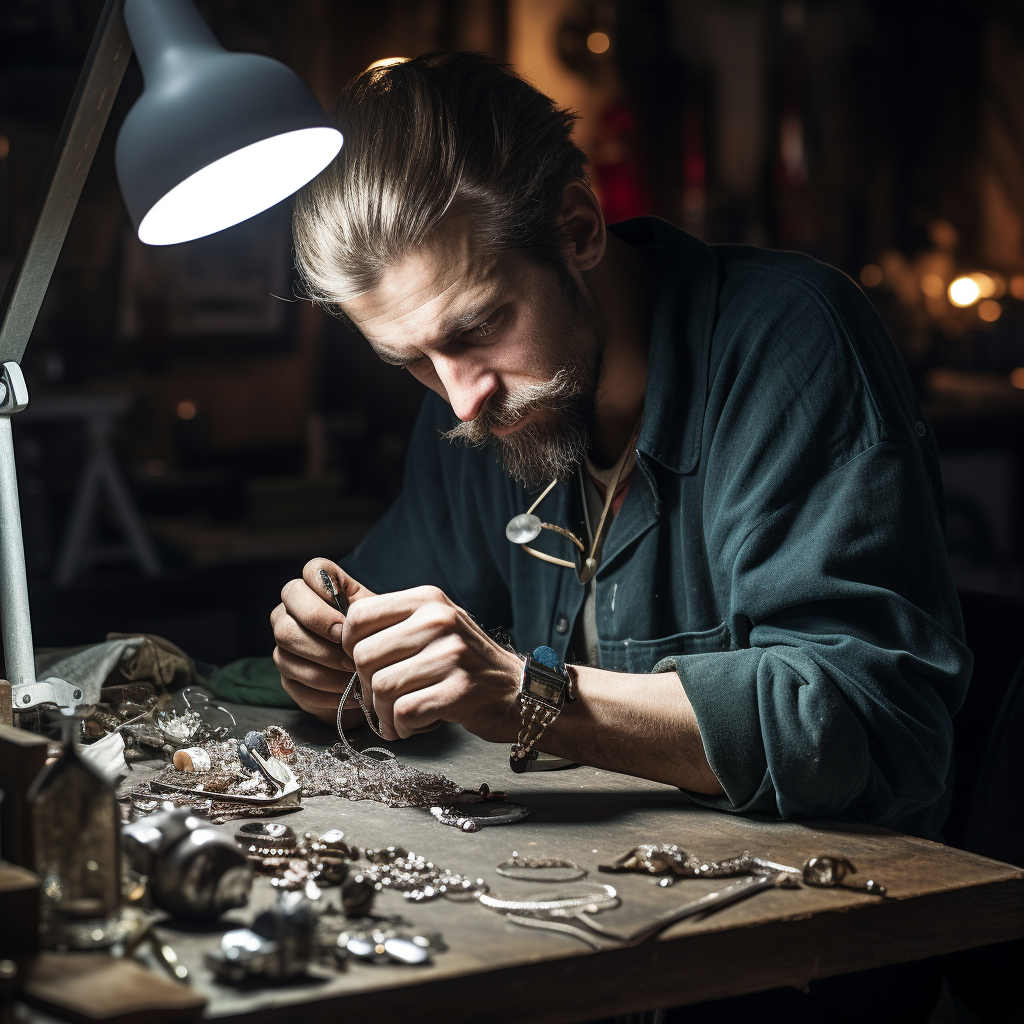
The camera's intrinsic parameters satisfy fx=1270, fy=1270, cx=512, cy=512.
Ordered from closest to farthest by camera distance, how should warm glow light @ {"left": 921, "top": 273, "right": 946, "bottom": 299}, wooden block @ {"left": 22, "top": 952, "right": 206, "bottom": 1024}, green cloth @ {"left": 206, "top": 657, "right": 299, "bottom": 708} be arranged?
wooden block @ {"left": 22, "top": 952, "right": 206, "bottom": 1024}, green cloth @ {"left": 206, "top": 657, "right": 299, "bottom": 708}, warm glow light @ {"left": 921, "top": 273, "right": 946, "bottom": 299}

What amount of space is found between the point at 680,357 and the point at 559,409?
19cm

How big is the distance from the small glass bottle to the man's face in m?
0.82

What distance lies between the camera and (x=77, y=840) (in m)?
1.01

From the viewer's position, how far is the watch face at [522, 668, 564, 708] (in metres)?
1.42

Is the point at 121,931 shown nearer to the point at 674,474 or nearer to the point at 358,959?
the point at 358,959

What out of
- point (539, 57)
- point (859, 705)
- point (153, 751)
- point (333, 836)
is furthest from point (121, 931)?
point (539, 57)

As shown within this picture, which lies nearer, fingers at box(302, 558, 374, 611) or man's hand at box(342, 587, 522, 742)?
man's hand at box(342, 587, 522, 742)

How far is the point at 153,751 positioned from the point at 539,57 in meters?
5.26

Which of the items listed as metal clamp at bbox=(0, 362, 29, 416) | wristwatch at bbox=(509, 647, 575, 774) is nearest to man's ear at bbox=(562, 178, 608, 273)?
wristwatch at bbox=(509, 647, 575, 774)

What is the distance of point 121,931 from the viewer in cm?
98

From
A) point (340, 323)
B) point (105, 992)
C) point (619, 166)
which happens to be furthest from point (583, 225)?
point (619, 166)

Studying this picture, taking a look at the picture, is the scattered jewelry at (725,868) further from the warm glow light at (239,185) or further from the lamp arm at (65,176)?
the lamp arm at (65,176)

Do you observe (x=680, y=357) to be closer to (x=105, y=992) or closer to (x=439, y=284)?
(x=439, y=284)

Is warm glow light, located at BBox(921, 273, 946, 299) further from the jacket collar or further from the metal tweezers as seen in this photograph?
the metal tweezers
